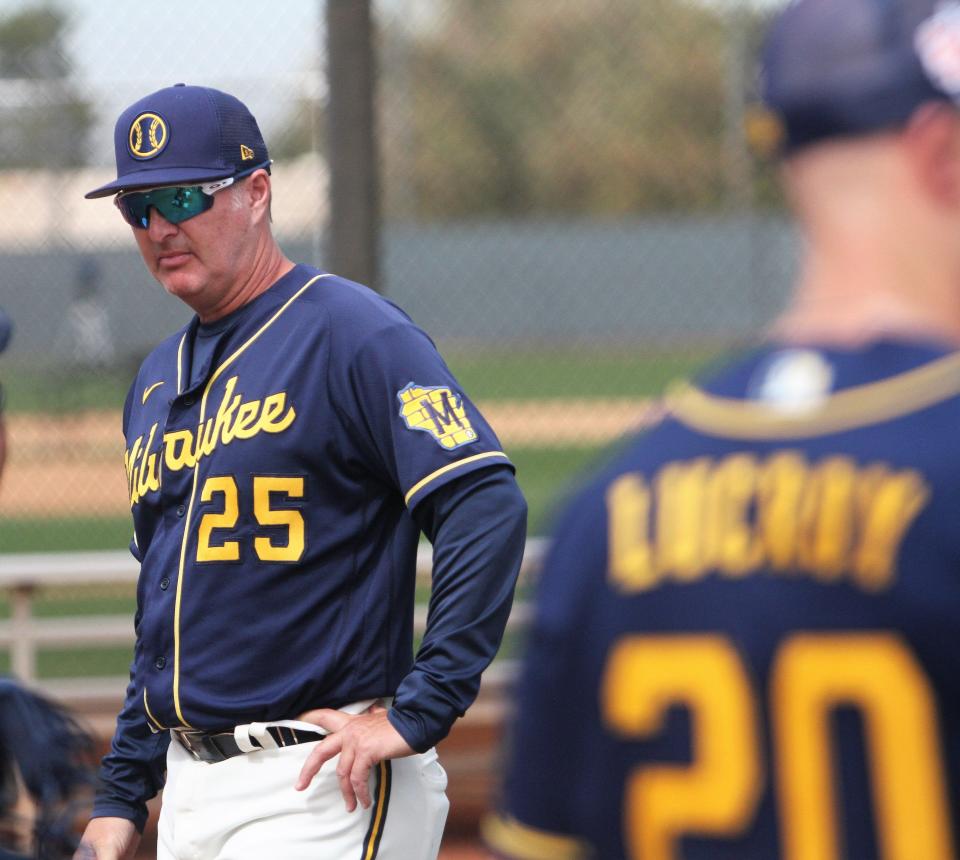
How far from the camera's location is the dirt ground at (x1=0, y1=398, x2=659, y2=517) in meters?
6.82

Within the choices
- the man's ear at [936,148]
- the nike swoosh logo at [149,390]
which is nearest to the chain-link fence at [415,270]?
the nike swoosh logo at [149,390]

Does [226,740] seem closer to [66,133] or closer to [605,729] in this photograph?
[605,729]

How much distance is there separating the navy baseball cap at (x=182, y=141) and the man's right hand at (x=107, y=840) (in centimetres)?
112

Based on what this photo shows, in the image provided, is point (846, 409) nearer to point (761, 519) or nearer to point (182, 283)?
point (761, 519)

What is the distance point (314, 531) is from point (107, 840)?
0.77 metres

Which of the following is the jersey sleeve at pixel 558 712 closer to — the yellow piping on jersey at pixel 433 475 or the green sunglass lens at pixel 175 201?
the yellow piping on jersey at pixel 433 475

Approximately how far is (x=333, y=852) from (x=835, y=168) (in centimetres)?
165

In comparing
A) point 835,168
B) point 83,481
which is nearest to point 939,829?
point 835,168

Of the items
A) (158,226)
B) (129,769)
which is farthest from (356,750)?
(158,226)

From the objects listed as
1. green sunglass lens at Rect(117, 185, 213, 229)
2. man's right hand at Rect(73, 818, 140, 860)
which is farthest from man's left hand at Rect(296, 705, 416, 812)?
green sunglass lens at Rect(117, 185, 213, 229)

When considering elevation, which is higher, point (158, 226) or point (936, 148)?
point (936, 148)

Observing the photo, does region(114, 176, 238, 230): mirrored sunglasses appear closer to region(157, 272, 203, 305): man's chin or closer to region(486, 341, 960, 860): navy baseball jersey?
region(157, 272, 203, 305): man's chin

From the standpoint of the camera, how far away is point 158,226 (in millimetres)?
2914

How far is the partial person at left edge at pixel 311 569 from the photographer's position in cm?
267
